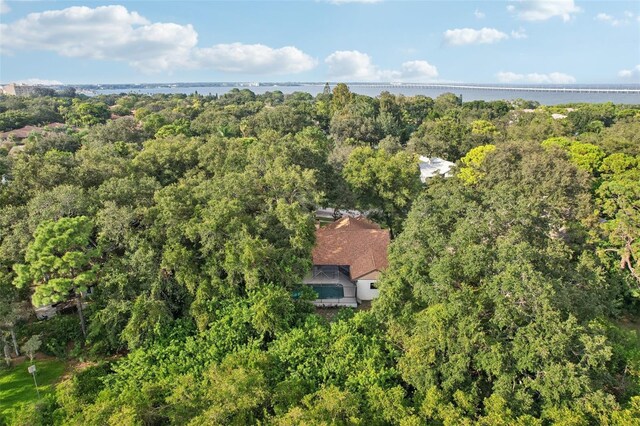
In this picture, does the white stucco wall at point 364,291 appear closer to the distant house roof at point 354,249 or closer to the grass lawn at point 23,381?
the distant house roof at point 354,249

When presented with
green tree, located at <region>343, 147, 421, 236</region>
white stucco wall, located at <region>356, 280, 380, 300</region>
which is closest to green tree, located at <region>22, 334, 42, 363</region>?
white stucco wall, located at <region>356, 280, 380, 300</region>

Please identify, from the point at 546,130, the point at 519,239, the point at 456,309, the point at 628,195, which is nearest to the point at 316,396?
the point at 456,309

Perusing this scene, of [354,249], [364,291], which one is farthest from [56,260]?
[354,249]

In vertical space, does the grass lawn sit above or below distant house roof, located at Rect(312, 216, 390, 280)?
below

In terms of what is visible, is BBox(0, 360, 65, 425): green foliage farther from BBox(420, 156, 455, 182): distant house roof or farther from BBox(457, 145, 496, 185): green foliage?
BBox(420, 156, 455, 182): distant house roof

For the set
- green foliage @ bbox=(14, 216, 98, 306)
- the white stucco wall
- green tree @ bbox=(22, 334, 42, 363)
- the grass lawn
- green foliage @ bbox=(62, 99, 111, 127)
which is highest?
green foliage @ bbox=(62, 99, 111, 127)

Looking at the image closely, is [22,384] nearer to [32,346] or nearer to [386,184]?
[32,346]
